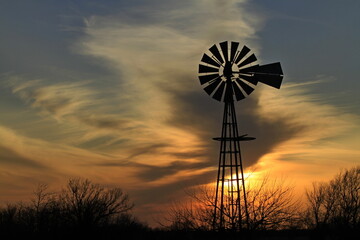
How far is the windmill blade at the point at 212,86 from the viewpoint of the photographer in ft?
93.8

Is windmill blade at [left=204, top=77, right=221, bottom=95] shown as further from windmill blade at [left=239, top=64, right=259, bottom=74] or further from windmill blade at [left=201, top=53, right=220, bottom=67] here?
windmill blade at [left=239, top=64, right=259, bottom=74]

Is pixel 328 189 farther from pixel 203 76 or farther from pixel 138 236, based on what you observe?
pixel 203 76

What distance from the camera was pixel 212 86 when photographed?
2859 cm

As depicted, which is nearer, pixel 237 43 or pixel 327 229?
pixel 237 43

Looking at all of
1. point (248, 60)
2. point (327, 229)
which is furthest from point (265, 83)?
point (327, 229)

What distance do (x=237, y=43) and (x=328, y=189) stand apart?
31.1 m

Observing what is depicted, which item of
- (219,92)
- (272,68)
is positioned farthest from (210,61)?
(272,68)

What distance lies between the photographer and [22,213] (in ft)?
219

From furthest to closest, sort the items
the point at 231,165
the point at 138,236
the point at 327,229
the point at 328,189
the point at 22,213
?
the point at 22,213 < the point at 138,236 < the point at 328,189 < the point at 327,229 < the point at 231,165

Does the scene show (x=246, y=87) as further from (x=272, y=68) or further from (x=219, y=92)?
(x=272, y=68)

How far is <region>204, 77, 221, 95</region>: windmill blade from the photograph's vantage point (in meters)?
28.6

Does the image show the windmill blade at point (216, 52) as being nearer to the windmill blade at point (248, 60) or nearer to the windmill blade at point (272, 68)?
the windmill blade at point (248, 60)

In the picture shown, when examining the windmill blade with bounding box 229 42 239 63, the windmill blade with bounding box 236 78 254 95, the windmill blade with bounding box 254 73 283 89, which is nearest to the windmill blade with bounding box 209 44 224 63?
the windmill blade with bounding box 229 42 239 63

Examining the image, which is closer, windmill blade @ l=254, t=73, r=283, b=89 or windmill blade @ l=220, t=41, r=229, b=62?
windmill blade @ l=254, t=73, r=283, b=89
